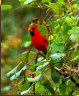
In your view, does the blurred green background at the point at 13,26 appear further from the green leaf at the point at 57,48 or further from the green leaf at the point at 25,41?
the green leaf at the point at 57,48

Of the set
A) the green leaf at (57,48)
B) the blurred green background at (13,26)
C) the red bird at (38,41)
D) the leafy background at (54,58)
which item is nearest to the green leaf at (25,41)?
the leafy background at (54,58)

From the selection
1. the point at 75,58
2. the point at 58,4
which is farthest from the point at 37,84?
the point at 58,4

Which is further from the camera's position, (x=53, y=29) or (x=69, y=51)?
(x=53, y=29)

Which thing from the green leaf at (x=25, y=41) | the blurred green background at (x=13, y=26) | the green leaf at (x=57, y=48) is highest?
the green leaf at (x=57, y=48)

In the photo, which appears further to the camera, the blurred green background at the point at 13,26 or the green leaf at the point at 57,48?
the blurred green background at the point at 13,26

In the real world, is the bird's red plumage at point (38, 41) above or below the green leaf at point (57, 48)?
below

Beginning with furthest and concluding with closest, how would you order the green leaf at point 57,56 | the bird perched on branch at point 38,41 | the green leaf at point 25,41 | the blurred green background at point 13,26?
the blurred green background at point 13,26 < the bird perched on branch at point 38,41 < the green leaf at point 25,41 < the green leaf at point 57,56

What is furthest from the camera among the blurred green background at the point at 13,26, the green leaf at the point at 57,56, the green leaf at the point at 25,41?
the blurred green background at the point at 13,26

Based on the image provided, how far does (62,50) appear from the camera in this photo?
3.97 ft

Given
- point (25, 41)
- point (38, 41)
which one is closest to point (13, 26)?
point (38, 41)

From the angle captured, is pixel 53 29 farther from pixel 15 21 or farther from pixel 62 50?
pixel 15 21

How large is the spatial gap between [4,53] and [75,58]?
10.8 feet

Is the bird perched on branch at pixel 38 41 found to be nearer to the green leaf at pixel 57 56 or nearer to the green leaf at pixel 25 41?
the green leaf at pixel 25 41

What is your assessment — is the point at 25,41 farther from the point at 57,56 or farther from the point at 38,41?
the point at 38,41
